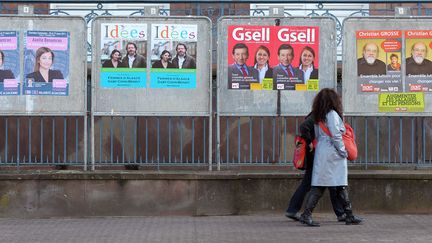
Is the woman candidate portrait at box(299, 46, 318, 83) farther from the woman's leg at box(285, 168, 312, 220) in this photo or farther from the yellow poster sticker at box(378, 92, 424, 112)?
the woman's leg at box(285, 168, 312, 220)

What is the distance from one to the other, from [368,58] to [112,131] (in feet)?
11.6

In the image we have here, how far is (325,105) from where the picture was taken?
8922 millimetres

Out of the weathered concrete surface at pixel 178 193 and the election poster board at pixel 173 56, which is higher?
the election poster board at pixel 173 56

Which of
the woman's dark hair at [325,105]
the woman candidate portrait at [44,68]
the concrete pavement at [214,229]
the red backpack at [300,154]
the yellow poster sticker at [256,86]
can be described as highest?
the woman candidate portrait at [44,68]

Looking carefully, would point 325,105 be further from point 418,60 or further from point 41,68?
point 41,68

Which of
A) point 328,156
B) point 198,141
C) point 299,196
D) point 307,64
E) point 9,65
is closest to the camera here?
point 328,156

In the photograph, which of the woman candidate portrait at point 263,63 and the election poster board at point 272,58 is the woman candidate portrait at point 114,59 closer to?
the election poster board at point 272,58

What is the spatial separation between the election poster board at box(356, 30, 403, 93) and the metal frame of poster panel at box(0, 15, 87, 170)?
3.66 metres

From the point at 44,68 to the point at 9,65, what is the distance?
1.50 feet

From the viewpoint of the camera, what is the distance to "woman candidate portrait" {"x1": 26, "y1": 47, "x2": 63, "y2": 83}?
9.97 m

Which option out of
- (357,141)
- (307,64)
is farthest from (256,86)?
(357,141)

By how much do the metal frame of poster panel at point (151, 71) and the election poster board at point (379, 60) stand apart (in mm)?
2016

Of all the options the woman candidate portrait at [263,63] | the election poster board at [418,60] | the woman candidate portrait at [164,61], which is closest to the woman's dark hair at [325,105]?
the woman candidate portrait at [263,63]

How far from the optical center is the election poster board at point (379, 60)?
10.0 metres
